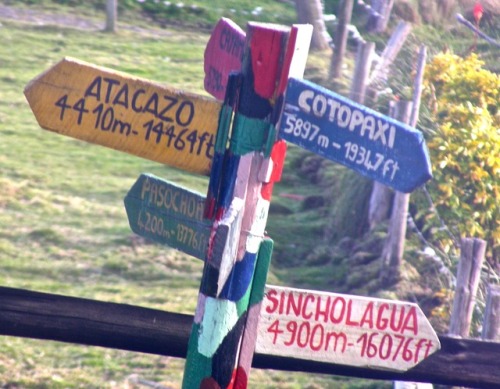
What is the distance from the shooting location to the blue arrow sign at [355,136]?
2078 mm

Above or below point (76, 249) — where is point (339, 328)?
above

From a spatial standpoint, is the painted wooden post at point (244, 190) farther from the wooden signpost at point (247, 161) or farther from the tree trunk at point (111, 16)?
the tree trunk at point (111, 16)

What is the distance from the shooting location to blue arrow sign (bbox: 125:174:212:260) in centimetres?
237

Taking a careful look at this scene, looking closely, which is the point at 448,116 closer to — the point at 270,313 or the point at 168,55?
the point at 270,313

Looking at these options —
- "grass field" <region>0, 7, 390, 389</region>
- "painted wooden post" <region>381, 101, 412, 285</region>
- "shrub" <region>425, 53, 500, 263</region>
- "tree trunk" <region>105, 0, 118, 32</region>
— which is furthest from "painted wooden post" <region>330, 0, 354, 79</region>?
"painted wooden post" <region>381, 101, 412, 285</region>

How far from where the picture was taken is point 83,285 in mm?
5777

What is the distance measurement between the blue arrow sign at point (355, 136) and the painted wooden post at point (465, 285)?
6.94ft

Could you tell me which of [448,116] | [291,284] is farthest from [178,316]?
[448,116]

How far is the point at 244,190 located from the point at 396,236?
402cm

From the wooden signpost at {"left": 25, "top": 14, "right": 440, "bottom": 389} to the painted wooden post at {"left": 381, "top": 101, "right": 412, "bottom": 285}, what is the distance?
356 centimetres

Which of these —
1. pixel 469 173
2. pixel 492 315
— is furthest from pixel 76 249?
pixel 492 315

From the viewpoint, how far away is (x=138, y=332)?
2.54m

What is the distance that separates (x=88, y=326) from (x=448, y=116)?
14.9 ft

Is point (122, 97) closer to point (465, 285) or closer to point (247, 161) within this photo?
point (247, 161)
